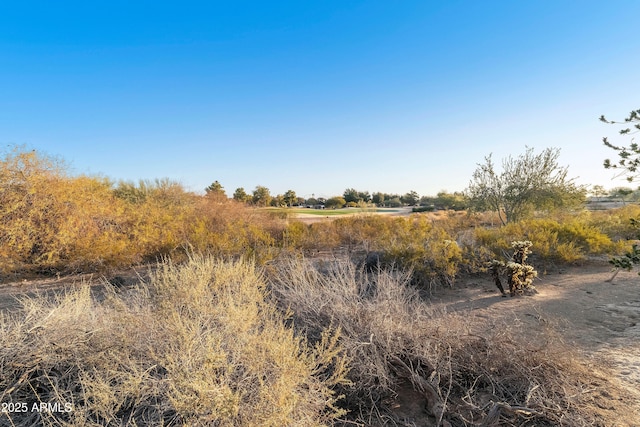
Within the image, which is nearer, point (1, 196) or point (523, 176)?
point (1, 196)

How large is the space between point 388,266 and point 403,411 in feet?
15.2

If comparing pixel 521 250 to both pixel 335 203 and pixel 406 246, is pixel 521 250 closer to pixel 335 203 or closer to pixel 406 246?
pixel 406 246

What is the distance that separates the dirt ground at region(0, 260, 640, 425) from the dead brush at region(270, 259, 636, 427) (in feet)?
1.60

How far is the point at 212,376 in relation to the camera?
210 centimetres

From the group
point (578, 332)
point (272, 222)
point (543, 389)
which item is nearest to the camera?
point (543, 389)

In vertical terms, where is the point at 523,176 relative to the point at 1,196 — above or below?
above

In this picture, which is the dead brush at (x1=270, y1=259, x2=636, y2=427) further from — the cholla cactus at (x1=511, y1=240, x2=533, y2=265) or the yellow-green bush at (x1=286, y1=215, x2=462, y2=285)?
the cholla cactus at (x1=511, y1=240, x2=533, y2=265)

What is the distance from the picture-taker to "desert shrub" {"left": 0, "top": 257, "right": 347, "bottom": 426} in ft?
6.36

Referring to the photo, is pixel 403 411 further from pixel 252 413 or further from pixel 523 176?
pixel 523 176

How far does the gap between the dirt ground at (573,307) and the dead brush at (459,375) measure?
487mm

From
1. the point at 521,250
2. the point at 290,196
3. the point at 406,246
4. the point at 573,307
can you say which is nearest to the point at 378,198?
the point at 290,196

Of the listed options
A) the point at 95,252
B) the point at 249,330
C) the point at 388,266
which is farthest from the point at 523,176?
the point at 95,252

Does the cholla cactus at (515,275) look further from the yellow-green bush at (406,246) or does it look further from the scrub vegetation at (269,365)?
the scrub vegetation at (269,365)

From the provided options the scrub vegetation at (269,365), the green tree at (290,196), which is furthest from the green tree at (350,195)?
the scrub vegetation at (269,365)
